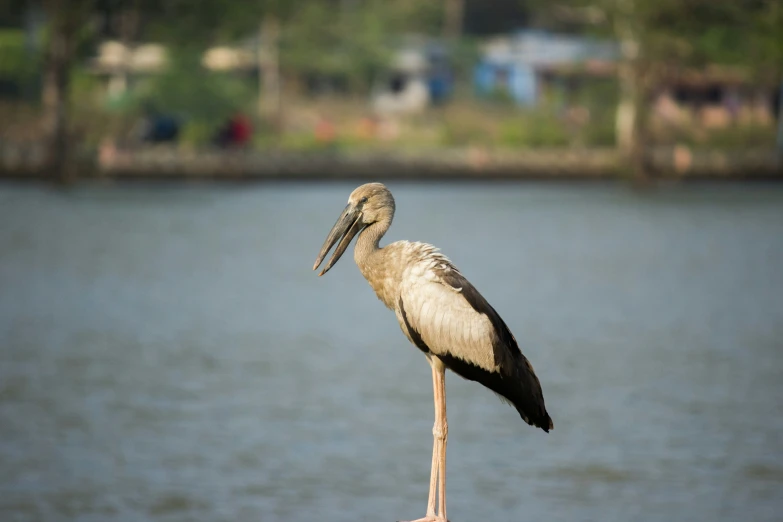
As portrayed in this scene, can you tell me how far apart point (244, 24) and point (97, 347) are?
39414mm

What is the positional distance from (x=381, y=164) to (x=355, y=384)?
4097cm

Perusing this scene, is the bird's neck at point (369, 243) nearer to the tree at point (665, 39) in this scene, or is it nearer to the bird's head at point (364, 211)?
the bird's head at point (364, 211)

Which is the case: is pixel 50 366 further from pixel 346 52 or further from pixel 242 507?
pixel 346 52

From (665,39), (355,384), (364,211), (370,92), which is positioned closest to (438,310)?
(364,211)

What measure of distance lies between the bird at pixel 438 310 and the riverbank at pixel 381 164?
49.7 m

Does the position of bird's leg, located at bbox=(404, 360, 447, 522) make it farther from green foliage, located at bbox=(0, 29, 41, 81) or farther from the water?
green foliage, located at bbox=(0, 29, 41, 81)

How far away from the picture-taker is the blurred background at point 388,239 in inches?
603

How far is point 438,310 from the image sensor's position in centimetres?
981

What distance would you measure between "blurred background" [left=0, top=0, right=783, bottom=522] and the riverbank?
132 mm

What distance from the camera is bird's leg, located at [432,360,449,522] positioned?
1038 cm

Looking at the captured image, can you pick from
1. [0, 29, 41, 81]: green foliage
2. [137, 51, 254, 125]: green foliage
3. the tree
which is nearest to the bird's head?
the tree

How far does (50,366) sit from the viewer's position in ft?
72.8

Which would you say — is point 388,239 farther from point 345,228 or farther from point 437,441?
point 345,228

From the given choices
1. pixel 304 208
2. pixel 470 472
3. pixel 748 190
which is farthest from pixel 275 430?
pixel 748 190
